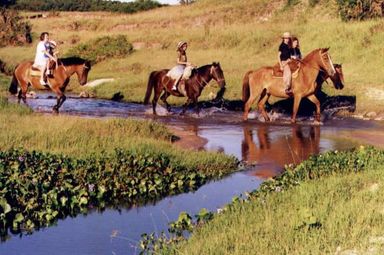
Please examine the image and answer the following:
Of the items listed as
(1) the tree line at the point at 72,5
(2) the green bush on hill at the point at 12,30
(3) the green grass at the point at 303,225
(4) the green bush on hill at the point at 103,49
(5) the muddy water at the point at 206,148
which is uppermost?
(1) the tree line at the point at 72,5

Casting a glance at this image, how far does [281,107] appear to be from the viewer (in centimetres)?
2252

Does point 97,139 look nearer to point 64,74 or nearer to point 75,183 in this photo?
point 75,183

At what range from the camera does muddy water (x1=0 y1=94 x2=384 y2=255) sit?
8.55 metres

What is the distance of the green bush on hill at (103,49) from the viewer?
3556 centimetres

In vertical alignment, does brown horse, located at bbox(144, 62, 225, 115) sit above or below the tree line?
below

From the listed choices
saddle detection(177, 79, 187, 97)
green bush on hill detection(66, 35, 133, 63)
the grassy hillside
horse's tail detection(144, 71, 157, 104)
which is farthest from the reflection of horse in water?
green bush on hill detection(66, 35, 133, 63)

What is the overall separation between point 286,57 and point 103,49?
18590 millimetres

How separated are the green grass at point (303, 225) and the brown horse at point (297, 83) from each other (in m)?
10.2

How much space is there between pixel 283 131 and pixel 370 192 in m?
9.77

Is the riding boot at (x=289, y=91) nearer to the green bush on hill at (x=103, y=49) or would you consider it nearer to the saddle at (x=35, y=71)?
the saddle at (x=35, y=71)

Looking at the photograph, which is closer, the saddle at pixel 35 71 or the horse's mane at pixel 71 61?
the horse's mane at pixel 71 61

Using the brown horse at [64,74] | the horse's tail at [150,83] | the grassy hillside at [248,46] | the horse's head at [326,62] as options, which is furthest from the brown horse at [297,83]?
the brown horse at [64,74]

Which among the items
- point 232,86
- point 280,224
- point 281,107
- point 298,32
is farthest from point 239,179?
point 298,32

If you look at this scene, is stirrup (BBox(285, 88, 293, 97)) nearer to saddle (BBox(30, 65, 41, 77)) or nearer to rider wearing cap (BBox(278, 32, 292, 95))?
rider wearing cap (BBox(278, 32, 292, 95))
